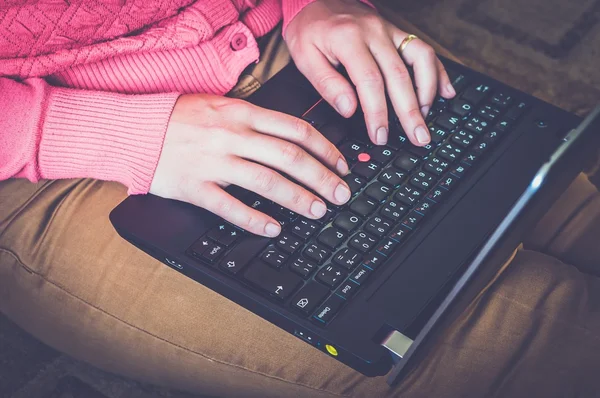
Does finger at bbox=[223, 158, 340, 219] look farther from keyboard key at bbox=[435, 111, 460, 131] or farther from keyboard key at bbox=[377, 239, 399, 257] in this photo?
keyboard key at bbox=[435, 111, 460, 131]

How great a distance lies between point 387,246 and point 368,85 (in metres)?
0.22

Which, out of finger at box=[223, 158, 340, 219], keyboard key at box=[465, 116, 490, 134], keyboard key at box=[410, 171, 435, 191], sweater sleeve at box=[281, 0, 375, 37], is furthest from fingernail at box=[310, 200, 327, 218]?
sweater sleeve at box=[281, 0, 375, 37]

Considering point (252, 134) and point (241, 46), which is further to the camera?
point (241, 46)

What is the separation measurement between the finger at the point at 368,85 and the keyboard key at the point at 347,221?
114mm

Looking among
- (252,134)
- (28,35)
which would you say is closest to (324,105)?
(252,134)

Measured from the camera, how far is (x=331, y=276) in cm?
59

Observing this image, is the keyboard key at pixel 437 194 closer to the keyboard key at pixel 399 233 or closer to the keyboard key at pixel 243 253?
the keyboard key at pixel 399 233

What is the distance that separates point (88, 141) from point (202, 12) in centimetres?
22

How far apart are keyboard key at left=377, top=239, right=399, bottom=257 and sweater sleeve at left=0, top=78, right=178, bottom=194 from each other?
27 cm

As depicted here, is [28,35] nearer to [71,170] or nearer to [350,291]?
[71,170]

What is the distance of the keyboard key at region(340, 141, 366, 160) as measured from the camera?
0.69 m

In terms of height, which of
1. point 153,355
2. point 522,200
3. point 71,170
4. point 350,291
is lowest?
point 153,355

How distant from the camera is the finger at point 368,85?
2.31 feet

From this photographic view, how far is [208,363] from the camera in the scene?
68 centimetres
